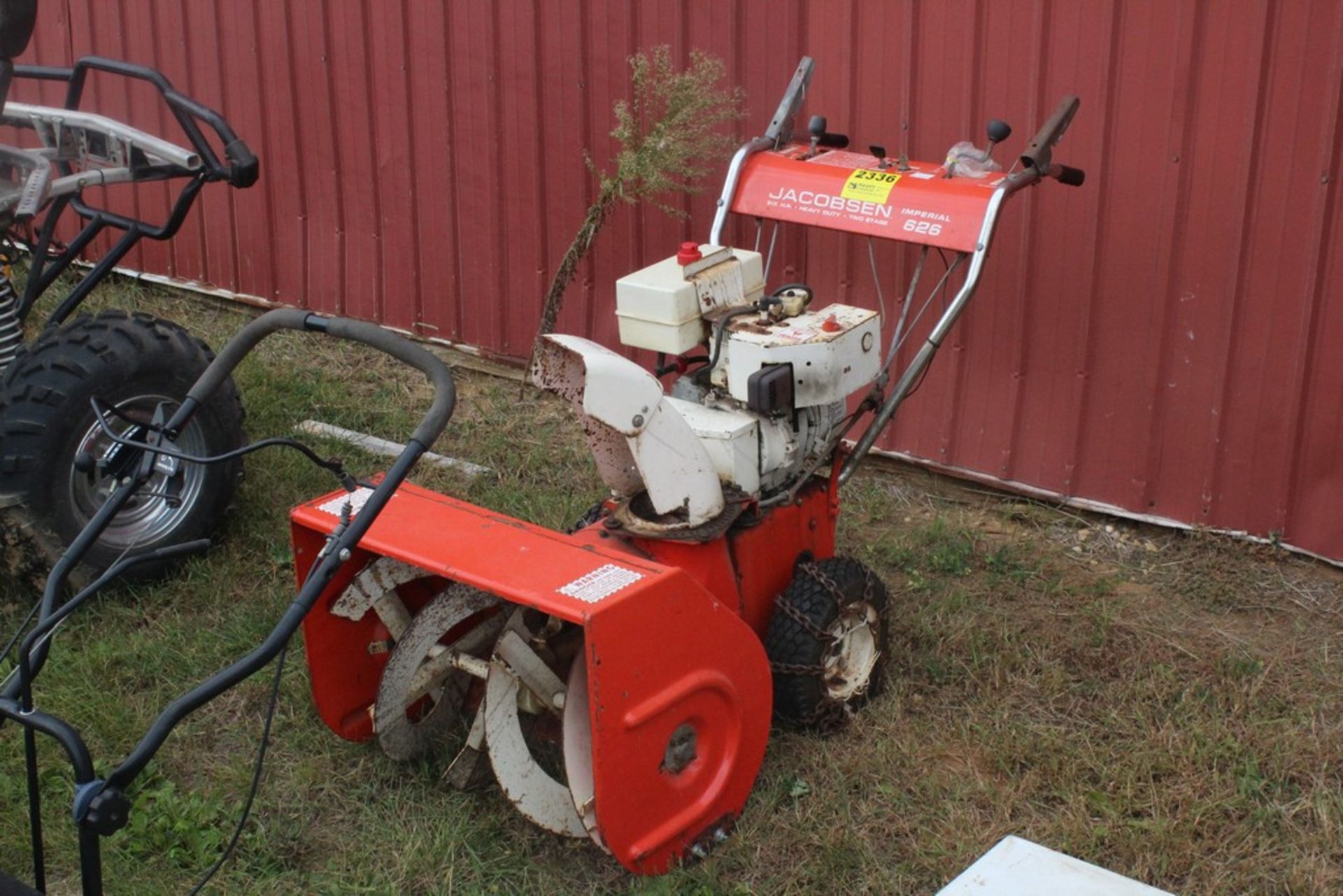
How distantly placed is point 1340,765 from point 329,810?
229 cm

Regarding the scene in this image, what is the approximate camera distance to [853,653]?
3.84 meters

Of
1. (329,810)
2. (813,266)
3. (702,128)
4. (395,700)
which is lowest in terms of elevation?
(329,810)

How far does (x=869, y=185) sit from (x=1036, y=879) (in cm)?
167

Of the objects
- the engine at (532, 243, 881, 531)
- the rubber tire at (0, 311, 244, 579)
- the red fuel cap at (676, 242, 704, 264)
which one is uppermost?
the red fuel cap at (676, 242, 704, 264)

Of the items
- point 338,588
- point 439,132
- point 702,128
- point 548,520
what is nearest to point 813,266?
point 702,128

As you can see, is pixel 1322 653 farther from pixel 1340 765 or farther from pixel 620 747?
pixel 620 747

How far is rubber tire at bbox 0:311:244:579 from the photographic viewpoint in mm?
4270

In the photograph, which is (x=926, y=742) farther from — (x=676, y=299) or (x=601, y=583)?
(x=676, y=299)

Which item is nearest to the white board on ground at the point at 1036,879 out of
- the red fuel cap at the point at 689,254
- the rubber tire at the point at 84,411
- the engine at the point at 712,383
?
the engine at the point at 712,383

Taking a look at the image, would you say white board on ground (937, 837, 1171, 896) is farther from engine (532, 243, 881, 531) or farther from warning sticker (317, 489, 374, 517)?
warning sticker (317, 489, 374, 517)

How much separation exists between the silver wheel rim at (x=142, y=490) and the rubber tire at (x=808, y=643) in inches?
71.2

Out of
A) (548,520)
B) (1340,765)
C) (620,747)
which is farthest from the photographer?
(548,520)

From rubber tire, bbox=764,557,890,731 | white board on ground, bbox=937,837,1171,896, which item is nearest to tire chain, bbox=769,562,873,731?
rubber tire, bbox=764,557,890,731

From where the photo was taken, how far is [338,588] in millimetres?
3629
